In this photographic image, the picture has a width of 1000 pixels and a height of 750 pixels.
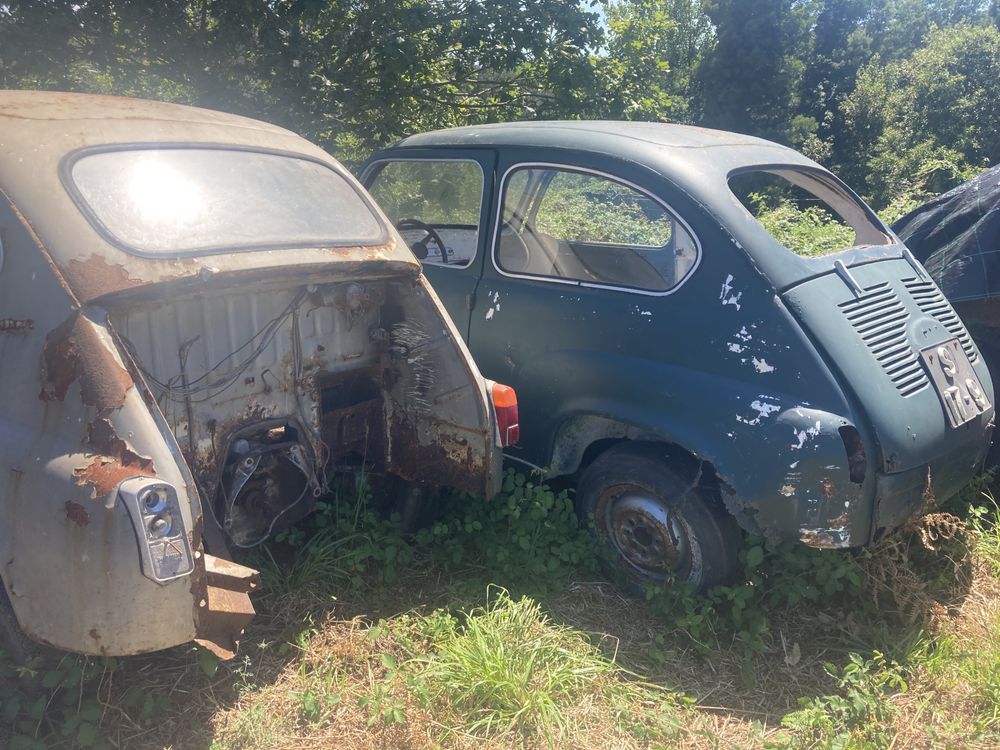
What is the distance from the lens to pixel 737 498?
3107 mm

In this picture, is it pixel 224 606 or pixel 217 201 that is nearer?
pixel 224 606

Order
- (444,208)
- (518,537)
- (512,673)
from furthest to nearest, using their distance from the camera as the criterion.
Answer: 1. (444,208)
2. (518,537)
3. (512,673)

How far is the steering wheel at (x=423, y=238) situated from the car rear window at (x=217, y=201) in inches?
34.2

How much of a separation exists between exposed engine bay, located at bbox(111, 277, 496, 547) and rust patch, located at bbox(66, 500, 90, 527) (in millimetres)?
758

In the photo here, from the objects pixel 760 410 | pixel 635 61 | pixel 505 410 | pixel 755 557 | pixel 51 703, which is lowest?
pixel 51 703

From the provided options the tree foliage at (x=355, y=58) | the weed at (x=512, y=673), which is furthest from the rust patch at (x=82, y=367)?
the tree foliage at (x=355, y=58)

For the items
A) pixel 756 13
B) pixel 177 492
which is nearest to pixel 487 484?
pixel 177 492

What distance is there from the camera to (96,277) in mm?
2342

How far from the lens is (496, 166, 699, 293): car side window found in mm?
3658

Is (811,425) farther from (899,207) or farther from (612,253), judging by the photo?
(899,207)

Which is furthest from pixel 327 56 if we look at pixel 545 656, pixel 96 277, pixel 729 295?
pixel 545 656

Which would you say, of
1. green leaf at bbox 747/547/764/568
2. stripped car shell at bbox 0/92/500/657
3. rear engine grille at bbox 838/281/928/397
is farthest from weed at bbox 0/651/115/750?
rear engine grille at bbox 838/281/928/397

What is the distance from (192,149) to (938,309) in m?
3.36

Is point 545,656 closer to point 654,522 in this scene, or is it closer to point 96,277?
point 654,522
